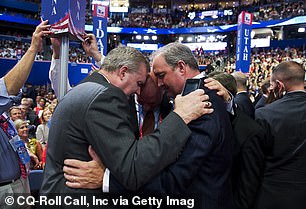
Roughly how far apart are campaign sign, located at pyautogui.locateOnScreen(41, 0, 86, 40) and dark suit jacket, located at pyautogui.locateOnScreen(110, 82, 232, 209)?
129cm

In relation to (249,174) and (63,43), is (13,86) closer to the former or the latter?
(63,43)

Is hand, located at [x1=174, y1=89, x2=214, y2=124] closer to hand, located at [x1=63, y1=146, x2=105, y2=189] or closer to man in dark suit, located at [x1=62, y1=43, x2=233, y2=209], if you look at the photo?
man in dark suit, located at [x1=62, y1=43, x2=233, y2=209]

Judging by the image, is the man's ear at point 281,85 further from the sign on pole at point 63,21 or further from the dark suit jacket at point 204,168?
the sign on pole at point 63,21

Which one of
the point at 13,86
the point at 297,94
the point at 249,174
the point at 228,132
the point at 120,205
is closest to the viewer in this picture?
the point at 120,205

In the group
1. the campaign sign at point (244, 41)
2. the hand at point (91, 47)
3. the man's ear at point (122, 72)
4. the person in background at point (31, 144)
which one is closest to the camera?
the man's ear at point (122, 72)

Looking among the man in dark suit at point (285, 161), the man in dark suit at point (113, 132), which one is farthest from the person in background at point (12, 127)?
the man in dark suit at point (285, 161)

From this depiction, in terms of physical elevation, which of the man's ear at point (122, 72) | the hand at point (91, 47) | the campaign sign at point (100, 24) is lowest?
the man's ear at point (122, 72)

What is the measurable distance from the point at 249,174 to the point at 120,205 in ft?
3.12

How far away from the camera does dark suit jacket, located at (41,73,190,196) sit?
1390 millimetres

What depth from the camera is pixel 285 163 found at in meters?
2.39

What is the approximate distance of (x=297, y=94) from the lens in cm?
249

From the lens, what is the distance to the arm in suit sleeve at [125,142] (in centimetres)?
138

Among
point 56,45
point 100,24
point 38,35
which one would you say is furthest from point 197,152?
point 100,24

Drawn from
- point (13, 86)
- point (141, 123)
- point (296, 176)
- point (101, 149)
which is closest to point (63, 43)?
point (13, 86)
